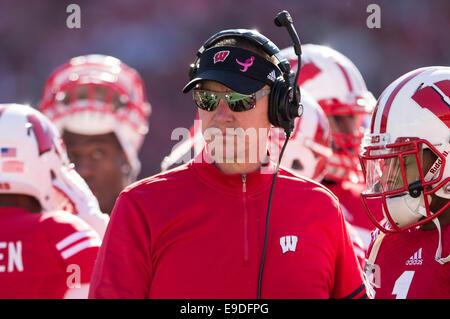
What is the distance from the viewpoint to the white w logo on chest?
2352 millimetres

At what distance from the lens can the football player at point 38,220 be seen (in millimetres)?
3221

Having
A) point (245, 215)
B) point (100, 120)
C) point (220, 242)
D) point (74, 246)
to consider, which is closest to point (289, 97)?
point (245, 215)

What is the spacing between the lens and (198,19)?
977cm

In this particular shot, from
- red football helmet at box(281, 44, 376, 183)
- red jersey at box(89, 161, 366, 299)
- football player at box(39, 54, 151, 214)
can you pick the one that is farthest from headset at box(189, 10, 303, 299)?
football player at box(39, 54, 151, 214)

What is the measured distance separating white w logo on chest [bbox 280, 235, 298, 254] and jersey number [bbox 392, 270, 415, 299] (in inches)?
27.1

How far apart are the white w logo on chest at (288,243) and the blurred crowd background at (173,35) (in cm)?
701

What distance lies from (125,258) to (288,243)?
47 centimetres

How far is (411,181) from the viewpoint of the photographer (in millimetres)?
2971

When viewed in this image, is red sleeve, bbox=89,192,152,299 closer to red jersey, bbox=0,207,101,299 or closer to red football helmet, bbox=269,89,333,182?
red jersey, bbox=0,207,101,299

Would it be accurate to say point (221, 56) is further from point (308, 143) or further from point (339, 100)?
point (339, 100)

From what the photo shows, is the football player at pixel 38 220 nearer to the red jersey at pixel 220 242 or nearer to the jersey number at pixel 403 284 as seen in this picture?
the red jersey at pixel 220 242

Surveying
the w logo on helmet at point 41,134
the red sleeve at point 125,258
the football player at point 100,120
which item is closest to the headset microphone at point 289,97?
the red sleeve at point 125,258

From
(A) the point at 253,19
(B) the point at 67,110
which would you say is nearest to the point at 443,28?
(A) the point at 253,19
